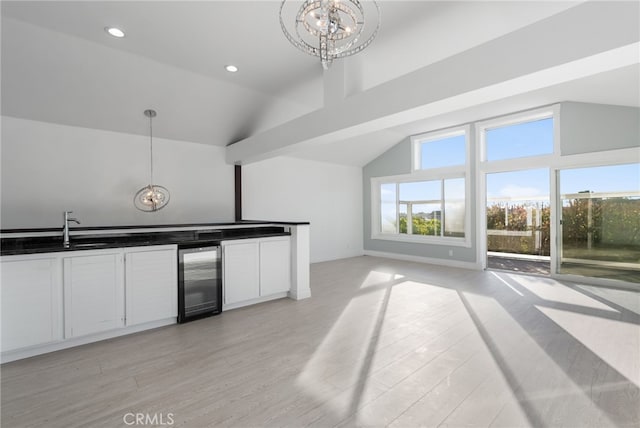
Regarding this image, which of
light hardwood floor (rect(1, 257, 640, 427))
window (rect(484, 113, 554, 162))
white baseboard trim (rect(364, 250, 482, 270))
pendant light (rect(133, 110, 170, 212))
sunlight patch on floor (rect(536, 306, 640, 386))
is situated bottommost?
light hardwood floor (rect(1, 257, 640, 427))

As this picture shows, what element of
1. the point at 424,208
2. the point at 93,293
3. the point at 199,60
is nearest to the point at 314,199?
the point at 424,208

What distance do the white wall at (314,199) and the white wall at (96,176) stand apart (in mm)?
848

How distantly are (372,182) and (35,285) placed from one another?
717 centimetres

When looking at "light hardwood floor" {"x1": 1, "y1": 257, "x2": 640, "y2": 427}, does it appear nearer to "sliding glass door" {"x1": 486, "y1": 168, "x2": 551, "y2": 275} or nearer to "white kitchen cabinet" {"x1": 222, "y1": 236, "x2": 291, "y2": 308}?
"white kitchen cabinet" {"x1": 222, "y1": 236, "x2": 291, "y2": 308}

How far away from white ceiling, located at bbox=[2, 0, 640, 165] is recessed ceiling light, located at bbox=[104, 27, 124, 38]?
65 millimetres

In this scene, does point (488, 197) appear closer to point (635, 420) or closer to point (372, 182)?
point (372, 182)

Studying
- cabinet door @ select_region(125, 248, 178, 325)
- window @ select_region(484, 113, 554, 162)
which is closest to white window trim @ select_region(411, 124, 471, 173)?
window @ select_region(484, 113, 554, 162)

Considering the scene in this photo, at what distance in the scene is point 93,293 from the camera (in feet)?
9.29

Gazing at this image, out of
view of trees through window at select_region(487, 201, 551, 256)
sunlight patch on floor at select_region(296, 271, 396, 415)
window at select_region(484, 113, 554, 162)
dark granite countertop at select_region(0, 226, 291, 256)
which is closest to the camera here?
sunlight patch on floor at select_region(296, 271, 396, 415)

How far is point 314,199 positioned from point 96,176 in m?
4.42

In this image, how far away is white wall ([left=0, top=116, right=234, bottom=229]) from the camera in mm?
3965

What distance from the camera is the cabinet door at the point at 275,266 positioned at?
4.04m

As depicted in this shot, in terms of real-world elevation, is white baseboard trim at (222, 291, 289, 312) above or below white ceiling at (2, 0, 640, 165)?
below

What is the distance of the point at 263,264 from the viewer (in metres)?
4.04
